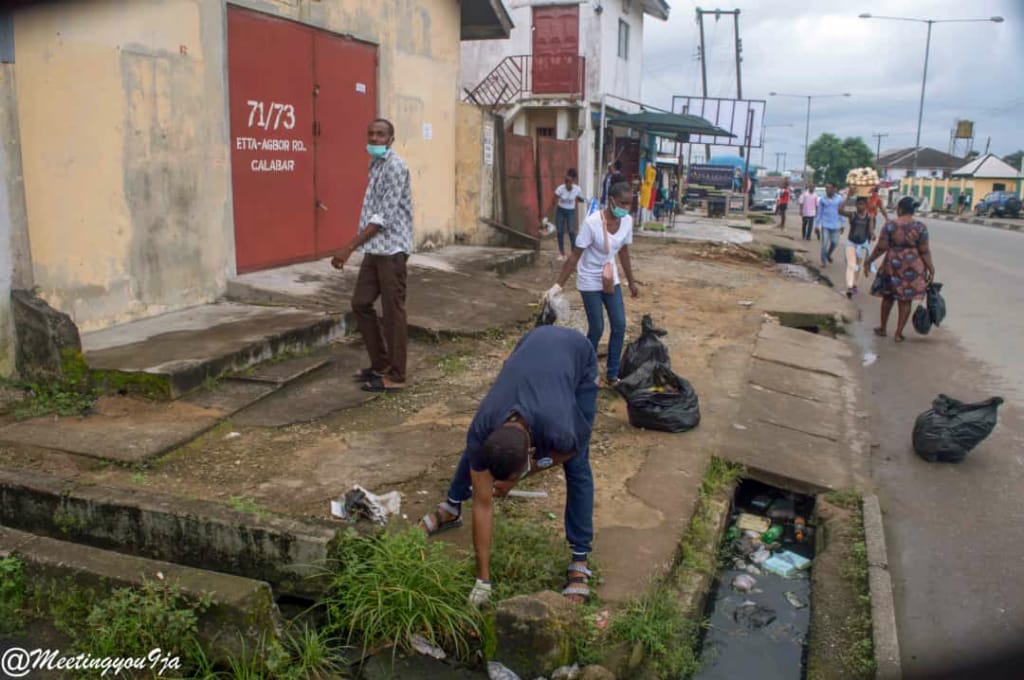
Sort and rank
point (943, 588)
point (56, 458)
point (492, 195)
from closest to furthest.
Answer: point (943, 588) → point (56, 458) → point (492, 195)

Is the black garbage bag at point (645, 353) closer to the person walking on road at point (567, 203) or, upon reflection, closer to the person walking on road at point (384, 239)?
the person walking on road at point (384, 239)

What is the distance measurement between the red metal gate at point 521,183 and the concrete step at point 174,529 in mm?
11781

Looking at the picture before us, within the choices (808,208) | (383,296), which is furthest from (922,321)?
(808,208)

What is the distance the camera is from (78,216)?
19.9 ft

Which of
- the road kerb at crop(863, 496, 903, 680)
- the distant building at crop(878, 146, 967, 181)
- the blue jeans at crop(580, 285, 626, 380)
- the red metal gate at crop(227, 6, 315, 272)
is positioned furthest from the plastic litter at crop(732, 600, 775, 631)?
the distant building at crop(878, 146, 967, 181)

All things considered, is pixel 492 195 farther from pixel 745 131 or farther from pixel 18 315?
pixel 745 131

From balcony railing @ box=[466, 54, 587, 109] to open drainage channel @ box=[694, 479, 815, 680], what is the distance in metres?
18.8

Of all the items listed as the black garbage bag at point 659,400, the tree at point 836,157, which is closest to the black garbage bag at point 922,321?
the black garbage bag at point 659,400

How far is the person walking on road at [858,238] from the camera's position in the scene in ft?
39.3

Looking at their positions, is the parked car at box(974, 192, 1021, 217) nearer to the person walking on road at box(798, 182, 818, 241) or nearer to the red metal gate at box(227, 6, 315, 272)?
the person walking on road at box(798, 182, 818, 241)

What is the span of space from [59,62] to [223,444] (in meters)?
3.12

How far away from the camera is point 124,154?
21.1ft

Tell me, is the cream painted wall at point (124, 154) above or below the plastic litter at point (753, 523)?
above

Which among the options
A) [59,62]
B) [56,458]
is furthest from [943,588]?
[59,62]
